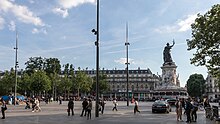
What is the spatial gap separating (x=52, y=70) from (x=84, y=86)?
52.7 feet

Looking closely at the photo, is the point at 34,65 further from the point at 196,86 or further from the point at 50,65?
the point at 196,86

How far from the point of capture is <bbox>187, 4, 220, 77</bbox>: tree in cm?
1945

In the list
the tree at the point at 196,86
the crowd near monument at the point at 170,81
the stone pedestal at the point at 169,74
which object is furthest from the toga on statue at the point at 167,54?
the tree at the point at 196,86

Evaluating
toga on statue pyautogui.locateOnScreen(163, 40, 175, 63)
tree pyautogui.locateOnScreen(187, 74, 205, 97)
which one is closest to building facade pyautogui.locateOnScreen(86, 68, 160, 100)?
tree pyautogui.locateOnScreen(187, 74, 205, 97)

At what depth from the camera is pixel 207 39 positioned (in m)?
20.6

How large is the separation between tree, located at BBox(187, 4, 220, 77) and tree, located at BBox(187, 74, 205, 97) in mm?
105077

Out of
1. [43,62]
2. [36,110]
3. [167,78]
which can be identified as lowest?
[36,110]

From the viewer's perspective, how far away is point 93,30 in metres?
24.9

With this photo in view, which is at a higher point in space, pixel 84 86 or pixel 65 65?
pixel 65 65

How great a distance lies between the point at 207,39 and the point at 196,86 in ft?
359

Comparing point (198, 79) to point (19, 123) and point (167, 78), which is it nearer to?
point (167, 78)

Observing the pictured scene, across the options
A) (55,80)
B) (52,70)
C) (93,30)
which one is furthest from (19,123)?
(52,70)

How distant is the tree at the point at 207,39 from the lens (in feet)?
63.8

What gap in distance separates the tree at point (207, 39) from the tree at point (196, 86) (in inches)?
4137
